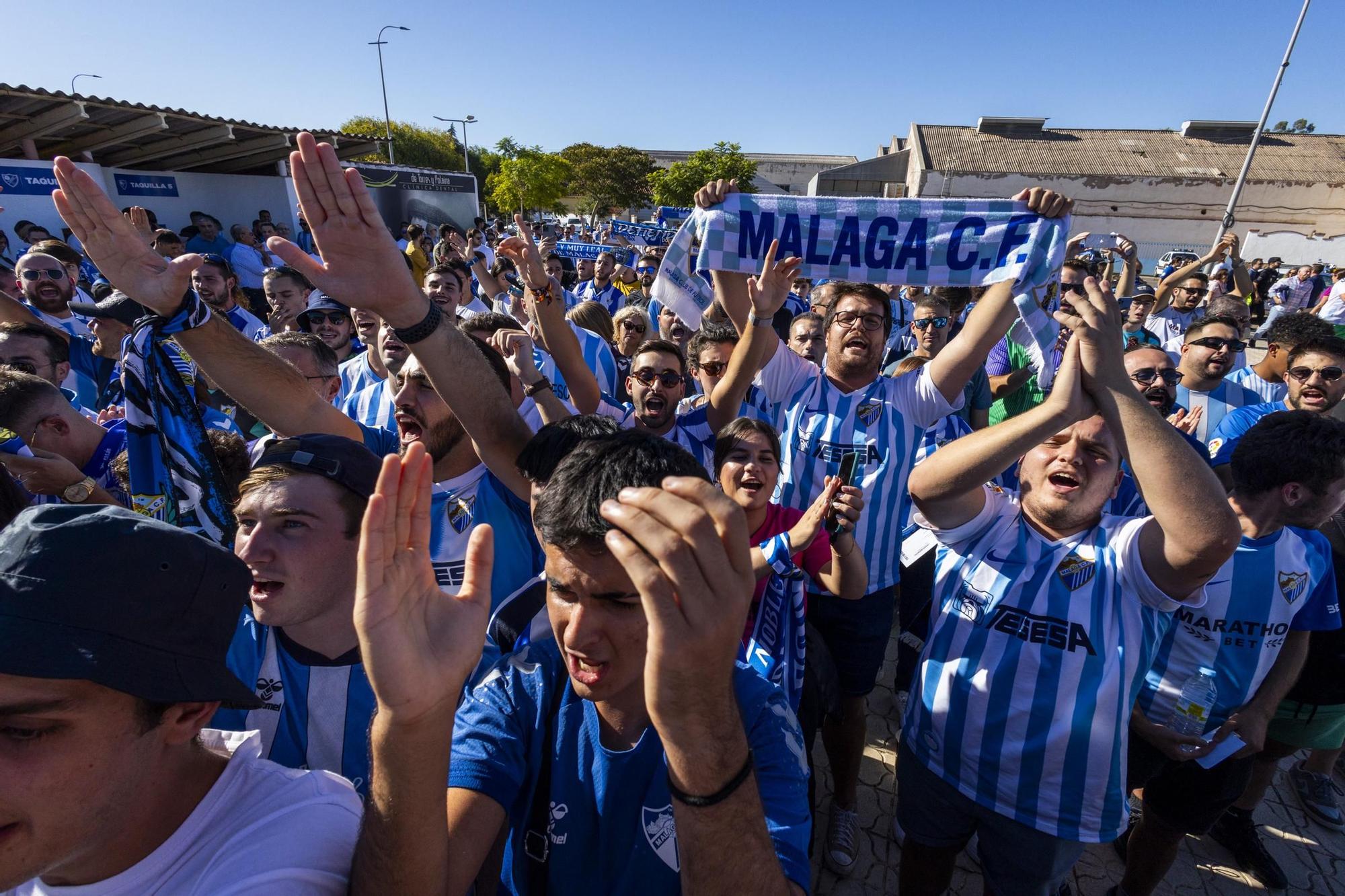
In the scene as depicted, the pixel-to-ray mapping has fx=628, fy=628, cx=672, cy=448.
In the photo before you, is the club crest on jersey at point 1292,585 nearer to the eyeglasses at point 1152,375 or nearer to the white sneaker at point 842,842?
the eyeglasses at point 1152,375

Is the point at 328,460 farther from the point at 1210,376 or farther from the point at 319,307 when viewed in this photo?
the point at 1210,376

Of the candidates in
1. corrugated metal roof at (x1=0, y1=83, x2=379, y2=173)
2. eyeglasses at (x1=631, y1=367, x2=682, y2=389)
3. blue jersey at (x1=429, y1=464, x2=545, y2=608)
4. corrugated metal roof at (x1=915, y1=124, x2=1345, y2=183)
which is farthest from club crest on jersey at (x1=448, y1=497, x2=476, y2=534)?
corrugated metal roof at (x1=915, y1=124, x2=1345, y2=183)

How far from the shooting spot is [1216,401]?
432 centimetres

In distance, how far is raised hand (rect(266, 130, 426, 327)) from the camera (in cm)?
194

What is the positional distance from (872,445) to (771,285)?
39.1 inches

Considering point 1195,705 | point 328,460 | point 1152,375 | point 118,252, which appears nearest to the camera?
point 328,460

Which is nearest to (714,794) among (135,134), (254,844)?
(254,844)

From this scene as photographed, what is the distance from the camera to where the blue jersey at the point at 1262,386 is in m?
4.44

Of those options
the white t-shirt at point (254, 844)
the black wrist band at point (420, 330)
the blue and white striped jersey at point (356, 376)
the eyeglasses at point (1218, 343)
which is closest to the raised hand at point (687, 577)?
the white t-shirt at point (254, 844)

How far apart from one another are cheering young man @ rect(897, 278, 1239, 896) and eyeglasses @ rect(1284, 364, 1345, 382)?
2822 mm

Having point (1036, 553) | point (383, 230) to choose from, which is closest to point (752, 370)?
point (1036, 553)

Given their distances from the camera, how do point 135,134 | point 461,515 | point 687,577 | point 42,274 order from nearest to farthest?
point 687,577 < point 461,515 < point 42,274 < point 135,134

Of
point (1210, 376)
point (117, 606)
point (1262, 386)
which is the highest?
point (117, 606)

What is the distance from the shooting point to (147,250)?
2131 mm
